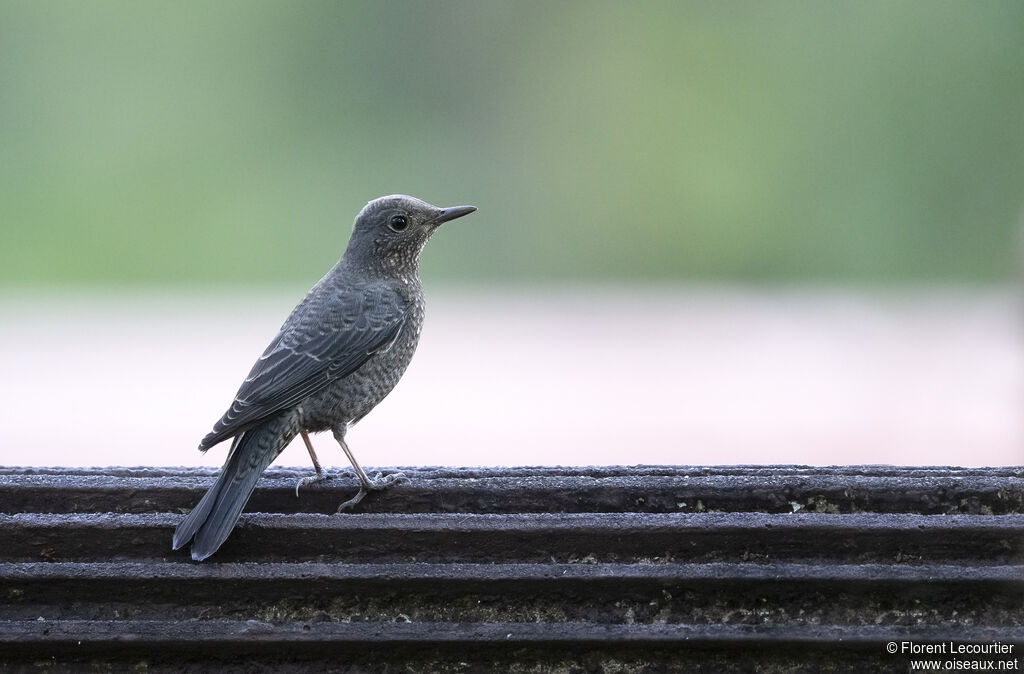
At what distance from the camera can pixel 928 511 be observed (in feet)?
8.69

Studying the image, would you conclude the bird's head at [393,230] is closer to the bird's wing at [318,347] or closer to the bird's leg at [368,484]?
the bird's wing at [318,347]

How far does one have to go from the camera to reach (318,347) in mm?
3732

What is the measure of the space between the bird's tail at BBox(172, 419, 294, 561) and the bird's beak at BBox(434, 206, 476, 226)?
0.98 m

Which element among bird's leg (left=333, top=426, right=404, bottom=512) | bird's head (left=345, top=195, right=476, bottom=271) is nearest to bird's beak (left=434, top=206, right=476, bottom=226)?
bird's head (left=345, top=195, right=476, bottom=271)

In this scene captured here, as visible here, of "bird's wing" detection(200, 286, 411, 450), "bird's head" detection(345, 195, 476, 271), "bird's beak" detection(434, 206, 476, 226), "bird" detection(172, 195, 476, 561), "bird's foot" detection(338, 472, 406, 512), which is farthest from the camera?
"bird's head" detection(345, 195, 476, 271)

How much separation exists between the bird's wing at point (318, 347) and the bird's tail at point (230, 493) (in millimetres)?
54

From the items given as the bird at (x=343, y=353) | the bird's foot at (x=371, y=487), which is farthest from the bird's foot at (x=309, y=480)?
the bird's foot at (x=371, y=487)

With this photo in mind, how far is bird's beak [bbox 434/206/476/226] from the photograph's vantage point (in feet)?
12.9

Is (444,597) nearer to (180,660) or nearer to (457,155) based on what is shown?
(180,660)

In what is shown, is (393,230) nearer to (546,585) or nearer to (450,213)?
(450,213)

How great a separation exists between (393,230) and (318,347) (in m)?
0.56

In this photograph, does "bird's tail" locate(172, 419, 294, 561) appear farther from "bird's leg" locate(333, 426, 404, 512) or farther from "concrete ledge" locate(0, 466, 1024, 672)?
"bird's leg" locate(333, 426, 404, 512)

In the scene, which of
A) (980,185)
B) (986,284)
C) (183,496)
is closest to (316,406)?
(183,496)

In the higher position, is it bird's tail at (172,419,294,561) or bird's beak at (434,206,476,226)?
bird's beak at (434,206,476,226)
